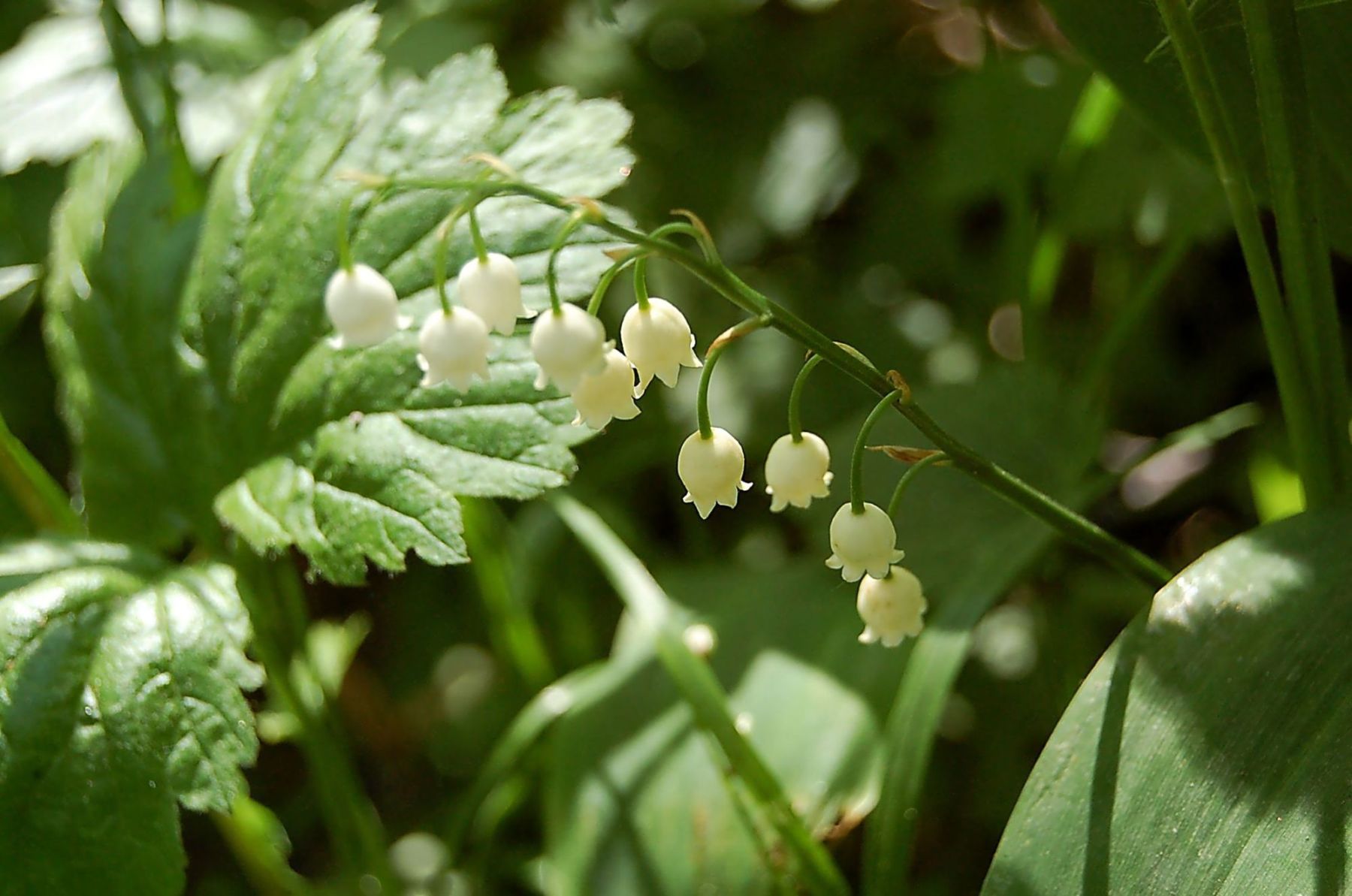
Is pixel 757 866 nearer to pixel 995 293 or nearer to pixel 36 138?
pixel 995 293

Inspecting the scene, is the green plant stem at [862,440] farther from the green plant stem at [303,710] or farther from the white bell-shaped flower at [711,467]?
the green plant stem at [303,710]

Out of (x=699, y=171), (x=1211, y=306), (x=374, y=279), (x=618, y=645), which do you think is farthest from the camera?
(x=699, y=171)

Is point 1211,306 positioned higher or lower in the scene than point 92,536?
lower

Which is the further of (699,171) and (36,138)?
(699,171)

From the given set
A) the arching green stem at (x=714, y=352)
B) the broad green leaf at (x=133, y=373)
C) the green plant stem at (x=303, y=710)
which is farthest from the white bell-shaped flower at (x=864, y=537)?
the broad green leaf at (x=133, y=373)

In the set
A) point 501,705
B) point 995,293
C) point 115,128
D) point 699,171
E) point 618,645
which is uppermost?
point 115,128

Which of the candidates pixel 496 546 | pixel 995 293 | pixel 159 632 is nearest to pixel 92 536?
pixel 159 632

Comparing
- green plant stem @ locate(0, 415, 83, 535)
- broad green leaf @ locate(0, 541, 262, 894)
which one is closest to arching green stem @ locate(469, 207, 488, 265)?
broad green leaf @ locate(0, 541, 262, 894)

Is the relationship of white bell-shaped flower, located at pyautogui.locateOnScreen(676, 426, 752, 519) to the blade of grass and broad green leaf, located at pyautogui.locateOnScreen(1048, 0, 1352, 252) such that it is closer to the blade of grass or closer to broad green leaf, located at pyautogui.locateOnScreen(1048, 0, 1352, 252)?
broad green leaf, located at pyautogui.locateOnScreen(1048, 0, 1352, 252)
